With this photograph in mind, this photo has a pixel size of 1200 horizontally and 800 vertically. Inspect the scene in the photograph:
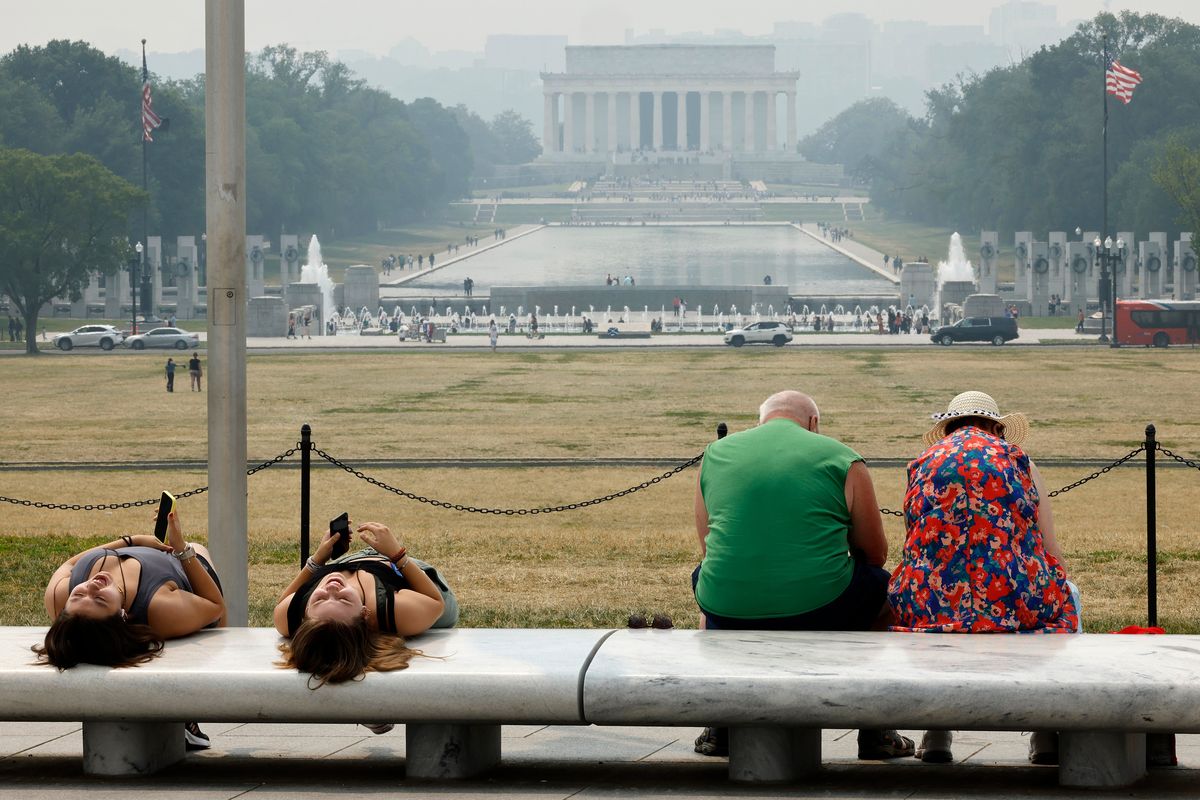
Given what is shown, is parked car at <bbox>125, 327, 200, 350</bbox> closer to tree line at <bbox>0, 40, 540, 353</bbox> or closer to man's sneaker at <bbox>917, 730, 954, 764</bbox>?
tree line at <bbox>0, 40, 540, 353</bbox>

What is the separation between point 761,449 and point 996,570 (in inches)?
42.5

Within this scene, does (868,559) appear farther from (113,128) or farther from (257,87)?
(257,87)

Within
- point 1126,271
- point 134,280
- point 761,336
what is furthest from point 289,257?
point 1126,271

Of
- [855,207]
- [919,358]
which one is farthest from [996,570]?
[855,207]

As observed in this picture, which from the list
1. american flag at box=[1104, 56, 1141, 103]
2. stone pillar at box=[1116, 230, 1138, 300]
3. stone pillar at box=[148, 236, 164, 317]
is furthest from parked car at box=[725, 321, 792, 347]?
stone pillar at box=[148, 236, 164, 317]

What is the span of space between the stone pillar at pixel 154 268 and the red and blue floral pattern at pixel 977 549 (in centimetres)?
7069

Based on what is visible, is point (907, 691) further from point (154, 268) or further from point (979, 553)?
point (154, 268)

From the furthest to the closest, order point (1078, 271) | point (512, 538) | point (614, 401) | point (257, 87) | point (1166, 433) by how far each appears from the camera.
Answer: point (257, 87)
point (1078, 271)
point (614, 401)
point (1166, 433)
point (512, 538)

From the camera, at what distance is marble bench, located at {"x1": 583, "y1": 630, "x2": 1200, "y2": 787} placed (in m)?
6.92

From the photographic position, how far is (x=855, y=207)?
148m

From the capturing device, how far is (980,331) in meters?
62.0

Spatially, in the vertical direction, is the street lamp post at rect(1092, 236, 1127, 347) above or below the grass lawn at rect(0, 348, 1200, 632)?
above

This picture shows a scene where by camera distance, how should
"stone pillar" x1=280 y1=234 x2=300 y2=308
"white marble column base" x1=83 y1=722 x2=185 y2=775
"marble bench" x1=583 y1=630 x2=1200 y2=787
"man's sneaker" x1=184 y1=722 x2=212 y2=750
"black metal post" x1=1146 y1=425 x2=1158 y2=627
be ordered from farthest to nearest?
"stone pillar" x1=280 y1=234 x2=300 y2=308, "black metal post" x1=1146 y1=425 x2=1158 y2=627, "man's sneaker" x1=184 y1=722 x2=212 y2=750, "white marble column base" x1=83 y1=722 x2=185 y2=775, "marble bench" x1=583 y1=630 x2=1200 y2=787

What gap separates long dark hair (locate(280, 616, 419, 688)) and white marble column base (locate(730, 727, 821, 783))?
136 centimetres
